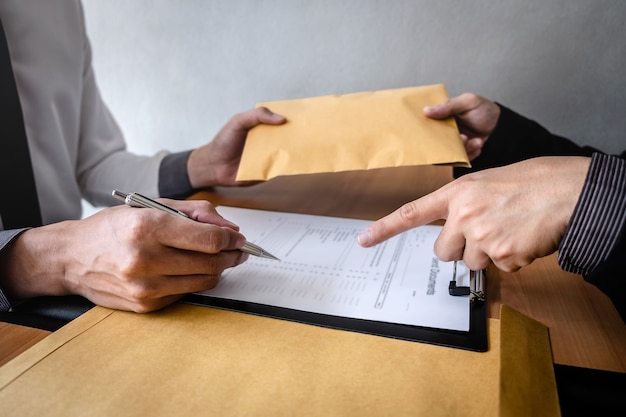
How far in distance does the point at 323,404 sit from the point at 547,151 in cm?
71

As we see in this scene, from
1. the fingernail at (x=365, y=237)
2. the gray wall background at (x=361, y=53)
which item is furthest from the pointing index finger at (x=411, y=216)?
the gray wall background at (x=361, y=53)

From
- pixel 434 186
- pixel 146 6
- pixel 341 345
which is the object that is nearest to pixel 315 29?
pixel 146 6

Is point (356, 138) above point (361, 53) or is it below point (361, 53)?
below

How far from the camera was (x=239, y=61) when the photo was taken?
1418 millimetres

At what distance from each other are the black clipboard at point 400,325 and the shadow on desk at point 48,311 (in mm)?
133

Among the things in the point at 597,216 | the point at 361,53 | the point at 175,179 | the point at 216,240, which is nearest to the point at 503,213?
the point at 597,216

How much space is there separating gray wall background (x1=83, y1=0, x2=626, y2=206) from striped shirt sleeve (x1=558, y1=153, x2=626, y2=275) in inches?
34.9

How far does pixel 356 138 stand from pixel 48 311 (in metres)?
0.46

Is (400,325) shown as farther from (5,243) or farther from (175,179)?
(175,179)

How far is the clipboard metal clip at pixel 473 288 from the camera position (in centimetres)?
49

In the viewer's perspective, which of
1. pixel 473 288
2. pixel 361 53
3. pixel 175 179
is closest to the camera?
pixel 473 288

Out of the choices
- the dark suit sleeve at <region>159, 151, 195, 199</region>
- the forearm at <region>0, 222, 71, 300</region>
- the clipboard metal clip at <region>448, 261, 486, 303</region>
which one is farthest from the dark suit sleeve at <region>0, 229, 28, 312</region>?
the clipboard metal clip at <region>448, 261, 486, 303</region>

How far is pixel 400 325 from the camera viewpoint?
45cm

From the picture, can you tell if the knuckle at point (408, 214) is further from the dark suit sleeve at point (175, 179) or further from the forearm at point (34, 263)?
the dark suit sleeve at point (175, 179)
